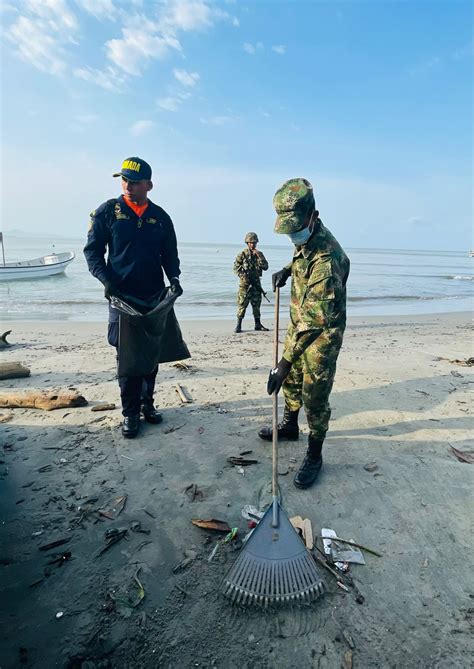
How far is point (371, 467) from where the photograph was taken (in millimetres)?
3500

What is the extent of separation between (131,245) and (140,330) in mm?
Result: 803

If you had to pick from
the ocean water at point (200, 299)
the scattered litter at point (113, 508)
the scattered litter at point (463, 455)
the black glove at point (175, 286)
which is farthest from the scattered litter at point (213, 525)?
→ the ocean water at point (200, 299)

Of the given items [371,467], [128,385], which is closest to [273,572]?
[371,467]

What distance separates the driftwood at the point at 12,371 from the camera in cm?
567

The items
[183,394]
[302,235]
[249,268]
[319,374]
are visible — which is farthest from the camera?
[249,268]

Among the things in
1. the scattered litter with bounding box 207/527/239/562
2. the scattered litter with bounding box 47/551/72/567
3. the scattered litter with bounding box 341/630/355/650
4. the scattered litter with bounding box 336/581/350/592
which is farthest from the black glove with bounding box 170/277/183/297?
the scattered litter with bounding box 341/630/355/650

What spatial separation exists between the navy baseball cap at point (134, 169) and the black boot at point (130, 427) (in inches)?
92.3

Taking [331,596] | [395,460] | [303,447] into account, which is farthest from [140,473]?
[395,460]

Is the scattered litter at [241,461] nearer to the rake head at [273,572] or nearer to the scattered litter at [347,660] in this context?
the rake head at [273,572]

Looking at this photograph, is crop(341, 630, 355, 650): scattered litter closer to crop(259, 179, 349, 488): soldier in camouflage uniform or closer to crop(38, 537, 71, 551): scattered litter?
crop(259, 179, 349, 488): soldier in camouflage uniform

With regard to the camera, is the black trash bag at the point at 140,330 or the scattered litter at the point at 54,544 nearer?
the scattered litter at the point at 54,544

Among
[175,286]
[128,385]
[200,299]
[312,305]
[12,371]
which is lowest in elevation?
[12,371]

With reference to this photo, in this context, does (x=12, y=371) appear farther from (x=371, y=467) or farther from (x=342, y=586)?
(x=342, y=586)

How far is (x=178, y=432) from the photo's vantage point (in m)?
4.10
